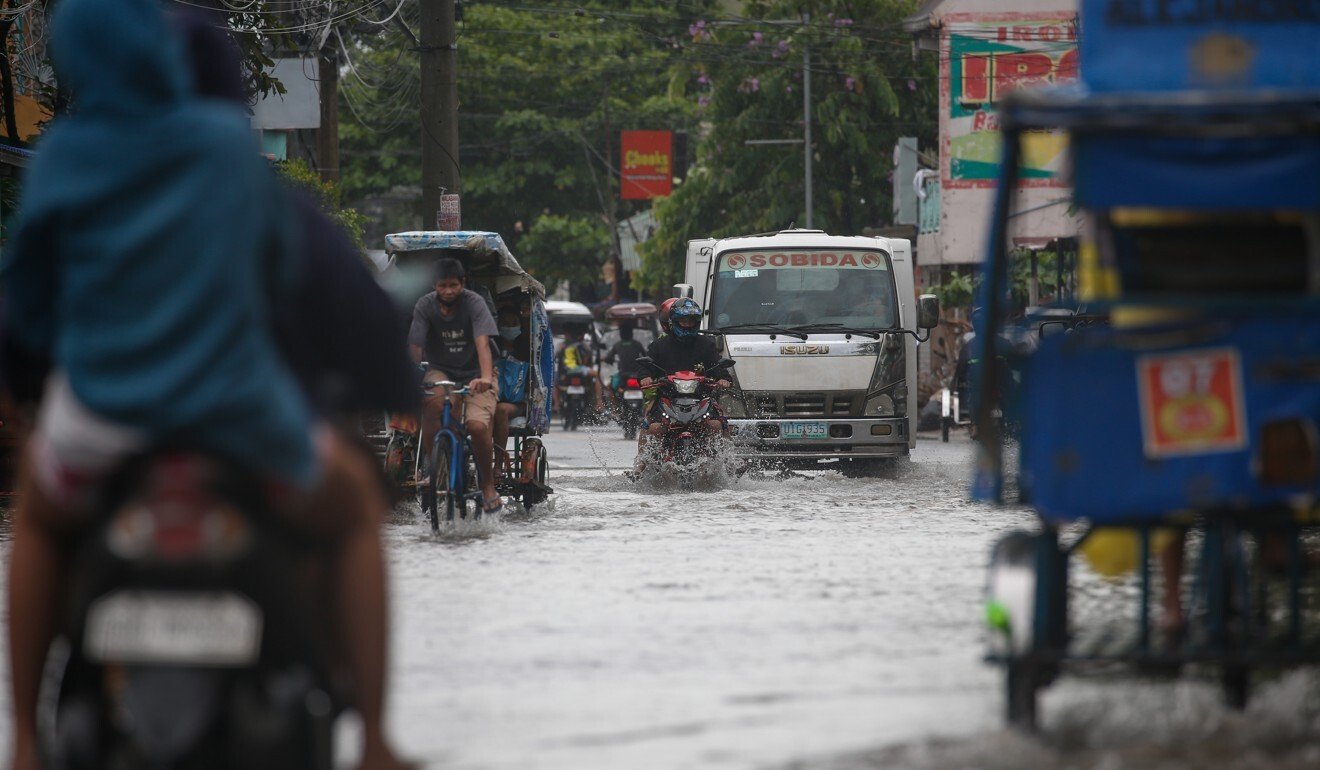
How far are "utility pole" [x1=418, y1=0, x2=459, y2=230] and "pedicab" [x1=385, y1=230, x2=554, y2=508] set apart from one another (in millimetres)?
6116

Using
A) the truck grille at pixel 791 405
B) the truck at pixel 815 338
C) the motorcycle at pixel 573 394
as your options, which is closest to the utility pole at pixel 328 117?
the motorcycle at pixel 573 394

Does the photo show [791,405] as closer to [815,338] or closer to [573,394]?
[815,338]

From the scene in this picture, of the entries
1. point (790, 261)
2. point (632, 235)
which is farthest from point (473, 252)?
point (632, 235)

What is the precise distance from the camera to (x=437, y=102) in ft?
70.6

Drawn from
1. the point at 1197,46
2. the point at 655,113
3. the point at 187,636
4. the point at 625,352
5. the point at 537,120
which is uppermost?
the point at 655,113

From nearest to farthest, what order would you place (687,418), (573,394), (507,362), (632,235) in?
(507,362)
(687,418)
(573,394)
(632,235)

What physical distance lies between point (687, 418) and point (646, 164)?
3482cm

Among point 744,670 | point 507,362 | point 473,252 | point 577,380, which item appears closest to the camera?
point 744,670

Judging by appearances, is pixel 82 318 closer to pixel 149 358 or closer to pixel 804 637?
pixel 149 358

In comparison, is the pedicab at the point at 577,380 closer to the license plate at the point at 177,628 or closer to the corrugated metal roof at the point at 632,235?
the corrugated metal roof at the point at 632,235

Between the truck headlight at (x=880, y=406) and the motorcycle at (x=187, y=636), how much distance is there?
16.0m

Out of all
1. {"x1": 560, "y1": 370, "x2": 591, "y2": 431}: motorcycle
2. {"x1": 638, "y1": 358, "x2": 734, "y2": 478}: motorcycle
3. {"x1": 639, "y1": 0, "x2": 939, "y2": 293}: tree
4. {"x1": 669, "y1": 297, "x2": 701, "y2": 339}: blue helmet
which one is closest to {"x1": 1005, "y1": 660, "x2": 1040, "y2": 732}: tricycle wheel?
{"x1": 638, "y1": 358, "x2": 734, "y2": 478}: motorcycle

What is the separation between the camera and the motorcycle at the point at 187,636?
3557mm

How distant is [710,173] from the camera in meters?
46.3
